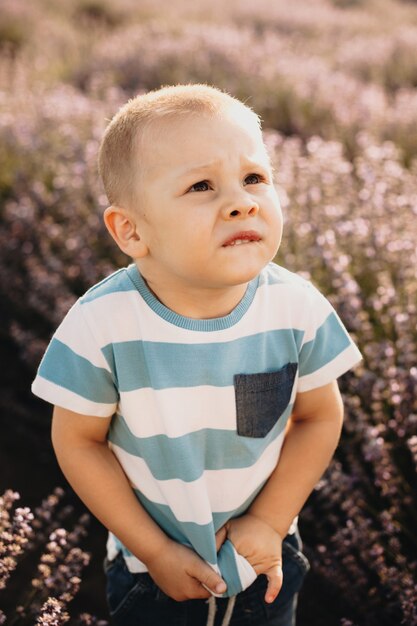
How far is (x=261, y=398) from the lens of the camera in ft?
4.98

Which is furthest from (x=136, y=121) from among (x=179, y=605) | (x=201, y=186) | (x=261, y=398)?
(x=179, y=605)

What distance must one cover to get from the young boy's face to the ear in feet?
0.26

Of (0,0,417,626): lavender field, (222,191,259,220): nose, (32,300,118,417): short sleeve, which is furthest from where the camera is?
(0,0,417,626): lavender field

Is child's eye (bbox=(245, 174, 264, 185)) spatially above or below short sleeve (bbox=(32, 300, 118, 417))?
above

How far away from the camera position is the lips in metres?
1.35

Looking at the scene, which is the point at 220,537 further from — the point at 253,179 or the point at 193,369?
the point at 253,179

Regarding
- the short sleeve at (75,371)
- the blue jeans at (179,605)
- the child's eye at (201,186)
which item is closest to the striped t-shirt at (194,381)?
the short sleeve at (75,371)

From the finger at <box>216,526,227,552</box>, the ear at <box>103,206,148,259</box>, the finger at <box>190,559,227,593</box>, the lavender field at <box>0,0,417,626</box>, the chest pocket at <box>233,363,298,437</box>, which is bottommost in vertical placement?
the lavender field at <box>0,0,417,626</box>

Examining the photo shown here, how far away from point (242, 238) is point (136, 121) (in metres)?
0.30

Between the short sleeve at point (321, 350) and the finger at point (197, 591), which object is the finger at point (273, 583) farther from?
the short sleeve at point (321, 350)

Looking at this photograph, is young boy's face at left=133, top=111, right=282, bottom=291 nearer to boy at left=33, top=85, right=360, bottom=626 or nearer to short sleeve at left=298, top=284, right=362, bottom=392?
boy at left=33, top=85, right=360, bottom=626

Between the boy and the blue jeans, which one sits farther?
the blue jeans

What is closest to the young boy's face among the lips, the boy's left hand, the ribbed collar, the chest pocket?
the lips

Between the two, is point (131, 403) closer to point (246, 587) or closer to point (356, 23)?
point (246, 587)
